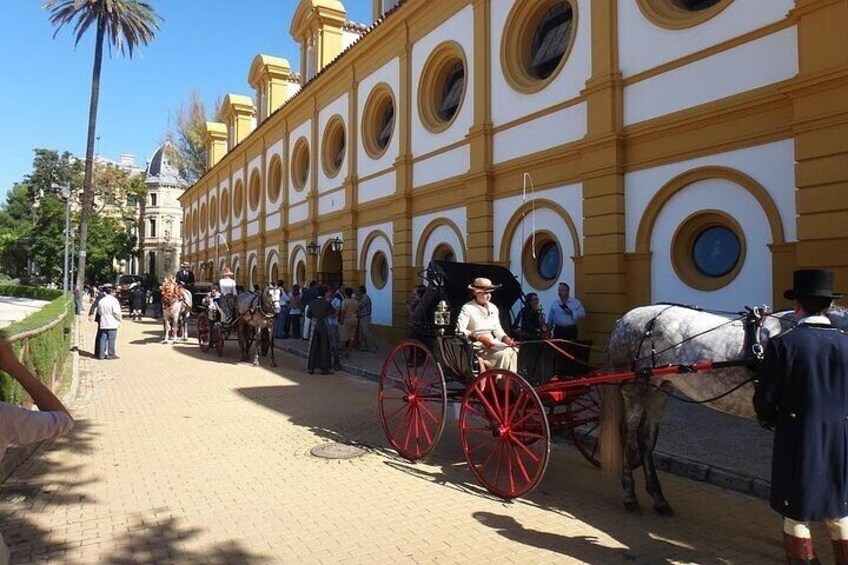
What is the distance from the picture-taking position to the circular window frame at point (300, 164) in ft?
76.2

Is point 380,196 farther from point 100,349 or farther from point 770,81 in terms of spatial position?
point 770,81

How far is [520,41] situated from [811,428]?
35.9 ft

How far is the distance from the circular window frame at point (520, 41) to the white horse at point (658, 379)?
8.03 metres

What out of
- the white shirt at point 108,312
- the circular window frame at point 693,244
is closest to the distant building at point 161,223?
the white shirt at point 108,312

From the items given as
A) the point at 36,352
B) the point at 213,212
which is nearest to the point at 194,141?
the point at 213,212

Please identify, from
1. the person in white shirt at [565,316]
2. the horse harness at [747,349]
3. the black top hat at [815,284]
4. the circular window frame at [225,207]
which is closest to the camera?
the black top hat at [815,284]

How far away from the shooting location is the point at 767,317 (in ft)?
13.8

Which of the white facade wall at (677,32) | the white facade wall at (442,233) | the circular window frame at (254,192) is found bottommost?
the white facade wall at (442,233)

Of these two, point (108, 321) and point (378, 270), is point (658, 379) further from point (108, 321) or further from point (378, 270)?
point (378, 270)

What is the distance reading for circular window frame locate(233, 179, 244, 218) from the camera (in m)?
30.8

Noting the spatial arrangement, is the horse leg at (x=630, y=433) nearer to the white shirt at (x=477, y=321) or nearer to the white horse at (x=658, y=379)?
the white horse at (x=658, y=379)

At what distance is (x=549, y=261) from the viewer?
12078 millimetres

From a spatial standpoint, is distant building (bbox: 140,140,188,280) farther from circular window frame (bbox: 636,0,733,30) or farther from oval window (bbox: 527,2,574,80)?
circular window frame (bbox: 636,0,733,30)

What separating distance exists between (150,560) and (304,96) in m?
20.2
